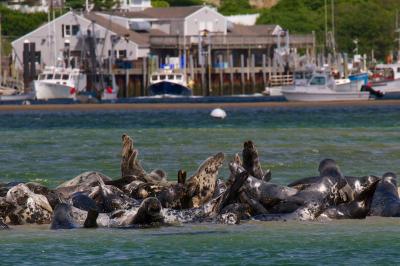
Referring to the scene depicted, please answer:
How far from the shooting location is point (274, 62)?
153m

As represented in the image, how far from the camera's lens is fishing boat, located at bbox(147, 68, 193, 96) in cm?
14075

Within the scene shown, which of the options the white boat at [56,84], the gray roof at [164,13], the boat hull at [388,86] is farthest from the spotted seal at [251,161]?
the gray roof at [164,13]

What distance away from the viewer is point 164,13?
536 feet

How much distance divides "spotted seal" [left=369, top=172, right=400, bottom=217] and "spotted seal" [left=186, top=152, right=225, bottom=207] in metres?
2.96

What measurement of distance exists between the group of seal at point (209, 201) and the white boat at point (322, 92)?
3182 inches

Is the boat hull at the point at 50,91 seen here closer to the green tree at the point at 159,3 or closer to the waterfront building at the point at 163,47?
the waterfront building at the point at 163,47

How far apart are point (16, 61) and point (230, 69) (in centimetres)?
2515

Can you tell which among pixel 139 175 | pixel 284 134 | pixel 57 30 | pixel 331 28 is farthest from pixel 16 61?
pixel 139 175

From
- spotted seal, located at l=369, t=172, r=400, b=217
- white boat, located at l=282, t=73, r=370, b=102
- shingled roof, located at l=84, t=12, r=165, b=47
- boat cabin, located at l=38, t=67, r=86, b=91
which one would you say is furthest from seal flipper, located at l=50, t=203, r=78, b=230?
shingled roof, located at l=84, t=12, r=165, b=47

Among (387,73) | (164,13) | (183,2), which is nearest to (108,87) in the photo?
(164,13)

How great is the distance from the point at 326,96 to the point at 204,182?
268 ft

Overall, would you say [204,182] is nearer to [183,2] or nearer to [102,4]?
[102,4]

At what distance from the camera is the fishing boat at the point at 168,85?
5541 inches

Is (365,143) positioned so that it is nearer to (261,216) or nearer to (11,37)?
(261,216)
